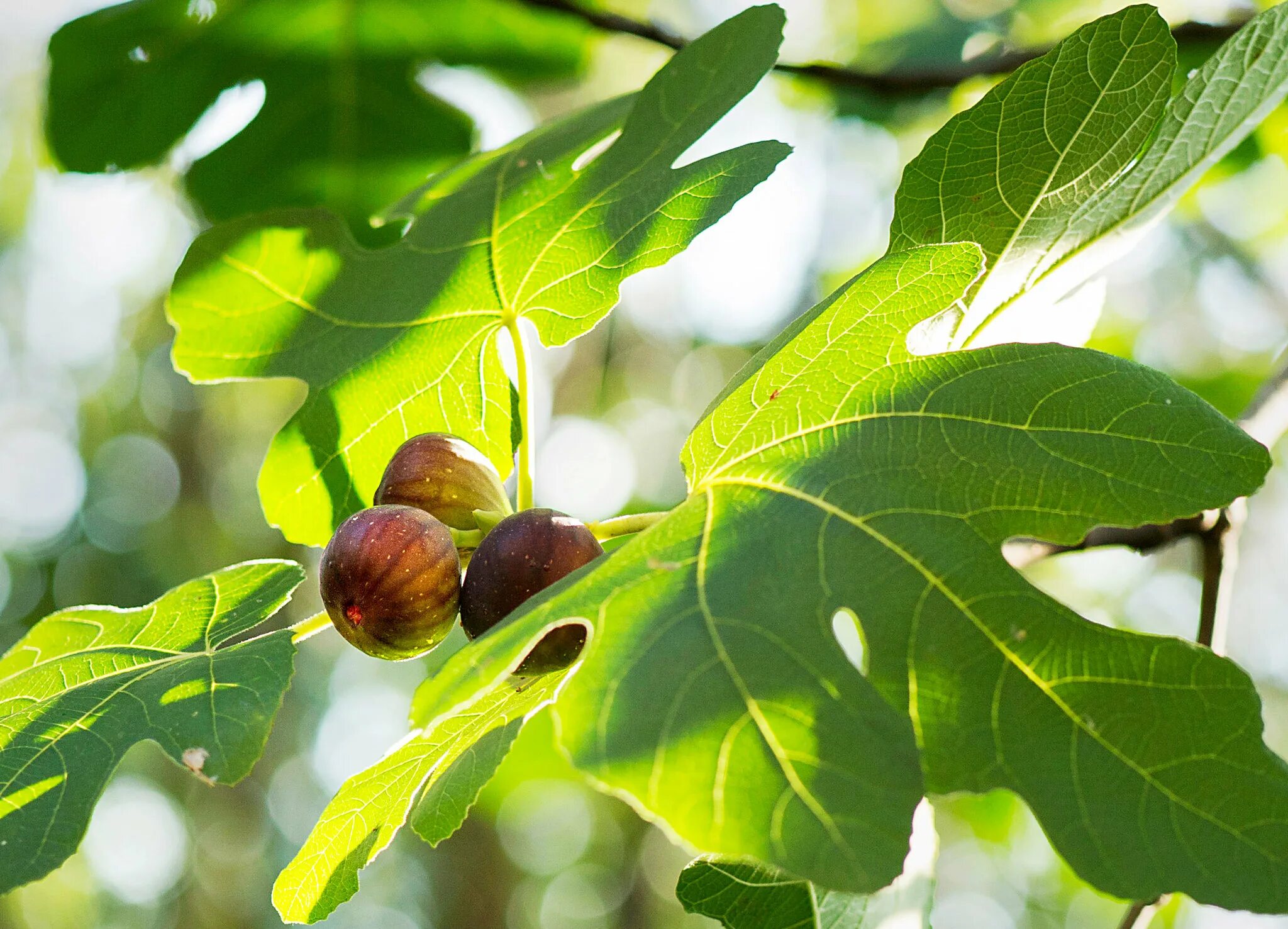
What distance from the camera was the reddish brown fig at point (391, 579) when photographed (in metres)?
1.36

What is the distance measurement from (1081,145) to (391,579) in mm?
1026

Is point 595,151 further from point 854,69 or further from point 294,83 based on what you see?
point 294,83

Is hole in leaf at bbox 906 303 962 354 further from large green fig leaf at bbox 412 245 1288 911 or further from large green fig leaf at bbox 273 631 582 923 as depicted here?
large green fig leaf at bbox 273 631 582 923

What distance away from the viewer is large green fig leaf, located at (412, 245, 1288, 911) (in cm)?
101

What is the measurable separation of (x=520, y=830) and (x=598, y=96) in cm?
1439

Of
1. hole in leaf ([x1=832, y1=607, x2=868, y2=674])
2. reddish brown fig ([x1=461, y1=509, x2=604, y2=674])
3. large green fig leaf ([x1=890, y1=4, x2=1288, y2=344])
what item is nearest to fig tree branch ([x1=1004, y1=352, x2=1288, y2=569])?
hole in leaf ([x1=832, y1=607, x2=868, y2=674])

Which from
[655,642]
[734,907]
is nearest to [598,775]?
[655,642]

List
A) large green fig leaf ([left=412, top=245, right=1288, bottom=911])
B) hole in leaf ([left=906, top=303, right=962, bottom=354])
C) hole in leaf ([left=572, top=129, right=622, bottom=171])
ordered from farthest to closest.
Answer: hole in leaf ([left=572, top=129, right=622, bottom=171])
hole in leaf ([left=906, top=303, right=962, bottom=354])
large green fig leaf ([left=412, top=245, right=1288, bottom=911])

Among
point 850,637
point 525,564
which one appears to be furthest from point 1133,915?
point 850,637

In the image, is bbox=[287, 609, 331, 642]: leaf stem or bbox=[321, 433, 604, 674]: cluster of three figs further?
bbox=[287, 609, 331, 642]: leaf stem

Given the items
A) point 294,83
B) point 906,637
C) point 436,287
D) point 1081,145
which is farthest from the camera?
point 294,83

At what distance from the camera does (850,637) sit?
3730 millimetres

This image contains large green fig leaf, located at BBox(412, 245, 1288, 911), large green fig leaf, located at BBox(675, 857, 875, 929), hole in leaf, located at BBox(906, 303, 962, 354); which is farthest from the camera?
large green fig leaf, located at BBox(675, 857, 875, 929)

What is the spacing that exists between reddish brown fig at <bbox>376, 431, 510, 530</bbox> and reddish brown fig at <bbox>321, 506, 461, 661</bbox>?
0.37 feet
